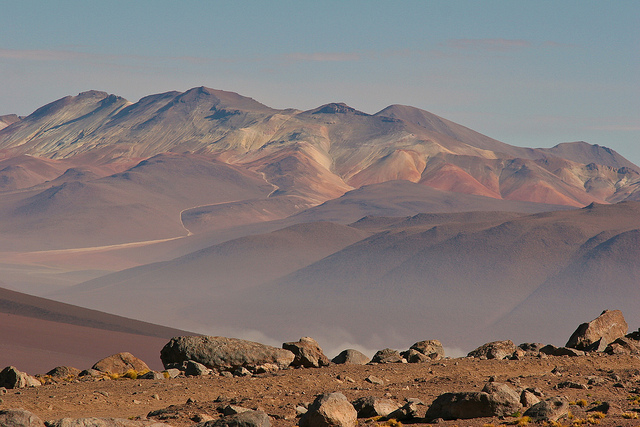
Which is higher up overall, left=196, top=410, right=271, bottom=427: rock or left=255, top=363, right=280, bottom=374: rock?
left=196, top=410, right=271, bottom=427: rock

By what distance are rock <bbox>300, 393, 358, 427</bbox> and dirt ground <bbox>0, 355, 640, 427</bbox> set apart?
81 cm

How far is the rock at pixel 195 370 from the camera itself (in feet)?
71.2

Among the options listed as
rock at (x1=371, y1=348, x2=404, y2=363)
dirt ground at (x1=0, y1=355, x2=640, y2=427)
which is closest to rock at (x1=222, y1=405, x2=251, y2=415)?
dirt ground at (x1=0, y1=355, x2=640, y2=427)

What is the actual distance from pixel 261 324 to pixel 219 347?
160980 mm

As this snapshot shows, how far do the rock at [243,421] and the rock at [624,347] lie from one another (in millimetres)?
15481

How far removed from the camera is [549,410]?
595 inches

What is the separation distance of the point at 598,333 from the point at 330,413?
58.2 feet

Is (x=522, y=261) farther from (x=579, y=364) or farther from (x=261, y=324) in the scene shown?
(x=579, y=364)

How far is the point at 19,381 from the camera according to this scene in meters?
21.0

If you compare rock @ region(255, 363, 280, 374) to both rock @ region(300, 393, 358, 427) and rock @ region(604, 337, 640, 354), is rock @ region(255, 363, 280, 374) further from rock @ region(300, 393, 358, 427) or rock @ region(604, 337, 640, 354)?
rock @ region(604, 337, 640, 354)

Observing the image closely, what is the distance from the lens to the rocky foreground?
603 inches

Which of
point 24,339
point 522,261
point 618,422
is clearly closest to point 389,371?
point 618,422

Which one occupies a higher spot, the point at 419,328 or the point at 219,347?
the point at 219,347

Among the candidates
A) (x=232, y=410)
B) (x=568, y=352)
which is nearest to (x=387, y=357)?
(x=568, y=352)
